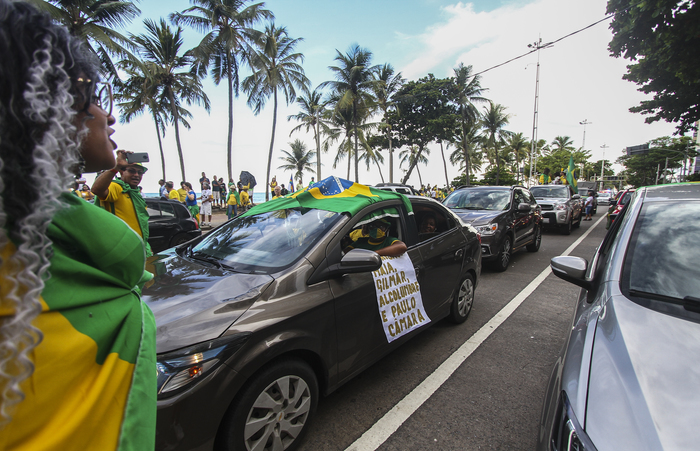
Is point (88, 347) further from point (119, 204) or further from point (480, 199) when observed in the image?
point (480, 199)

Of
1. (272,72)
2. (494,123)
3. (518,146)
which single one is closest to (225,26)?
(272,72)

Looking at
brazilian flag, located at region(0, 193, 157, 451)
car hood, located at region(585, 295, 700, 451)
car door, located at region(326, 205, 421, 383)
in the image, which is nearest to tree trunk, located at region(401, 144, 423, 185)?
car door, located at region(326, 205, 421, 383)

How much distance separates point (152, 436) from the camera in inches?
36.2

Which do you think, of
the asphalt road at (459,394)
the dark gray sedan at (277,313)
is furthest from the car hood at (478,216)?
the dark gray sedan at (277,313)

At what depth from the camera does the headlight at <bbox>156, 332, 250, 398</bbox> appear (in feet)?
5.29

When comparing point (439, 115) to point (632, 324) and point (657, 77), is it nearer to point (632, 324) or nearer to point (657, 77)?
point (657, 77)

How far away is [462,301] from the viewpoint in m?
3.94

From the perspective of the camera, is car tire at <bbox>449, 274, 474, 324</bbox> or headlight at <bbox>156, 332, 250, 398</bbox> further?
car tire at <bbox>449, 274, 474, 324</bbox>

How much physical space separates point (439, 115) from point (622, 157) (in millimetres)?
54975

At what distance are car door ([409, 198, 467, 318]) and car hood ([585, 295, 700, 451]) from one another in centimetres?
165

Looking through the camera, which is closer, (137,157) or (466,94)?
(137,157)

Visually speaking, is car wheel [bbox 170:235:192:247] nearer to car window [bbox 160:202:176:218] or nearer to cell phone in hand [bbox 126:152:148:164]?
car window [bbox 160:202:176:218]

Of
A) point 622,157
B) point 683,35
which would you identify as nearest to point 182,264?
point 683,35

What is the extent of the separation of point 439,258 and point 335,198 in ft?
4.06
